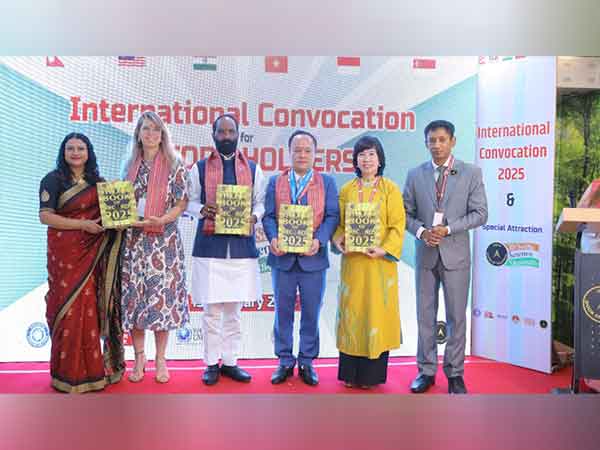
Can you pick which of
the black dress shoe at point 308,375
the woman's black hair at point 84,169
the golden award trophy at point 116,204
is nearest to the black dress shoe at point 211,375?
the black dress shoe at point 308,375

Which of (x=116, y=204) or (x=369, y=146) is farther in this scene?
(x=369, y=146)

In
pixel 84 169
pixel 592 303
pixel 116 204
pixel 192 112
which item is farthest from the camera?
pixel 192 112

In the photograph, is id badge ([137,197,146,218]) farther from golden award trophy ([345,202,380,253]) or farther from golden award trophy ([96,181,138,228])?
golden award trophy ([345,202,380,253])

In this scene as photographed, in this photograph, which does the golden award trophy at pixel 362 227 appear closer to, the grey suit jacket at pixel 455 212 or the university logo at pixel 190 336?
the grey suit jacket at pixel 455 212

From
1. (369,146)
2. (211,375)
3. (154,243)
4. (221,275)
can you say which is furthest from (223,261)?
(369,146)

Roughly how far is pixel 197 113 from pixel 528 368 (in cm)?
301

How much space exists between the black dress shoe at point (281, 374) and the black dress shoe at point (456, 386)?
101cm

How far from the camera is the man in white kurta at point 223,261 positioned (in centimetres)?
390

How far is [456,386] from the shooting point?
386cm

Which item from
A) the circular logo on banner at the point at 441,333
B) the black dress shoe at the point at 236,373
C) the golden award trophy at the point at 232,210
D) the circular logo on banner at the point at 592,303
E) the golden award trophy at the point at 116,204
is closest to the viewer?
the circular logo on banner at the point at 592,303

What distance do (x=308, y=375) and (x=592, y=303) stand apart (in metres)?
1.74

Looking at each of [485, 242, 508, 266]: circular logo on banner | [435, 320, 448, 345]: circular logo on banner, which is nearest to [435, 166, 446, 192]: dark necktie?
[485, 242, 508, 266]: circular logo on banner

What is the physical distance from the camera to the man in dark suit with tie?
153 inches

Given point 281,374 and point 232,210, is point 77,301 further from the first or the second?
point 281,374
